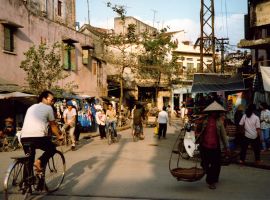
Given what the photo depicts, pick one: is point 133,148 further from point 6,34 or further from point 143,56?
point 143,56

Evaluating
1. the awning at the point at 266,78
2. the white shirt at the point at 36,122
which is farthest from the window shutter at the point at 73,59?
the white shirt at the point at 36,122

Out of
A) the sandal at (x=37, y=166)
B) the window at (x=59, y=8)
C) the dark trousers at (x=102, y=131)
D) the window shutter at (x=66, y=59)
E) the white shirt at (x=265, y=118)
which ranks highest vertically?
the window at (x=59, y=8)

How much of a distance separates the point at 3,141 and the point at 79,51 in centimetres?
1511

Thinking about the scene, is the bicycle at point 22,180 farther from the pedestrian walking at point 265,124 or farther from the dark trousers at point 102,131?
the dark trousers at point 102,131

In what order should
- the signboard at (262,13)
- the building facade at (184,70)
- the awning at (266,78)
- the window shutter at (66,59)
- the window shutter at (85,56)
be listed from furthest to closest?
the building facade at (184,70), the window shutter at (85,56), the window shutter at (66,59), the signboard at (262,13), the awning at (266,78)

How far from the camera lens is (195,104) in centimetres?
1975

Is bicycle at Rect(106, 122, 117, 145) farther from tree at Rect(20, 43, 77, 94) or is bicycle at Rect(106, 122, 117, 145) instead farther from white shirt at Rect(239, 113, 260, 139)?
white shirt at Rect(239, 113, 260, 139)

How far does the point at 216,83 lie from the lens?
17.6m

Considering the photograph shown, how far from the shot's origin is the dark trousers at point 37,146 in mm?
7301

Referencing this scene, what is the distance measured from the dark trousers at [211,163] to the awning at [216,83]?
8781mm

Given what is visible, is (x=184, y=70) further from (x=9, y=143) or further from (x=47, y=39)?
(x=9, y=143)

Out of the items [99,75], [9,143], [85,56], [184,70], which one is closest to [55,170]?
[9,143]

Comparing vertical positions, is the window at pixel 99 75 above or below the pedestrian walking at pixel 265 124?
above

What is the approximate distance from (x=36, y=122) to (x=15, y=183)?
1111 millimetres
